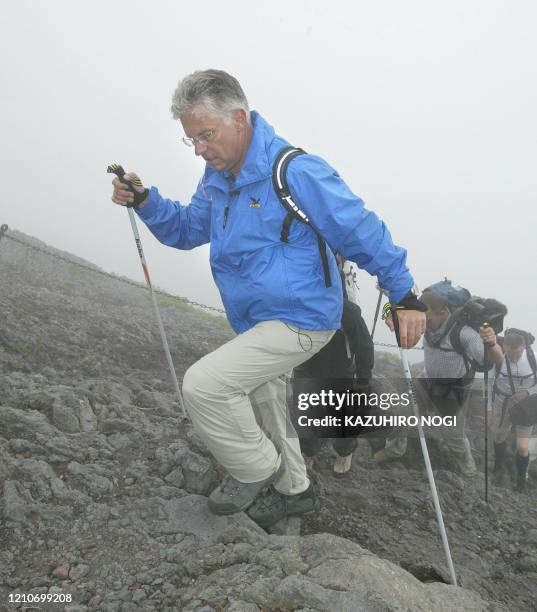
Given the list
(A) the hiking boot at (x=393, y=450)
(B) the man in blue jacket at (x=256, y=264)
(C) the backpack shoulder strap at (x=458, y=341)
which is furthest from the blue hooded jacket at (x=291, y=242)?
(A) the hiking boot at (x=393, y=450)

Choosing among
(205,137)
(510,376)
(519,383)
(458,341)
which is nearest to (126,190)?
(205,137)

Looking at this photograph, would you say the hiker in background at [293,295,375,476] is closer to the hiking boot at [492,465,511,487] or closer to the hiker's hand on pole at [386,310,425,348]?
the hiker's hand on pole at [386,310,425,348]

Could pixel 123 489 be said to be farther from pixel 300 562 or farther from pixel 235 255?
pixel 235 255

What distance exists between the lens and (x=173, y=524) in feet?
14.6

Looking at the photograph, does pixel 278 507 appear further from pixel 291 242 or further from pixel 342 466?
pixel 291 242

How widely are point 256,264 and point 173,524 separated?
8.42ft

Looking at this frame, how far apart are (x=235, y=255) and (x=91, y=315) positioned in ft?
29.9

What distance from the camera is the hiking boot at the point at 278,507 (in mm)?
4793

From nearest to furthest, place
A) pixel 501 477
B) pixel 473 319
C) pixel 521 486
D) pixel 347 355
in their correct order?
pixel 347 355 → pixel 473 319 → pixel 521 486 → pixel 501 477

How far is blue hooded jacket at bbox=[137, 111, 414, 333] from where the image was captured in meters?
3.91

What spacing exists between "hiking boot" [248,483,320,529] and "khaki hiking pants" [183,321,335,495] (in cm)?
66

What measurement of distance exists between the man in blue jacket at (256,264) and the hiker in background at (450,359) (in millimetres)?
3833

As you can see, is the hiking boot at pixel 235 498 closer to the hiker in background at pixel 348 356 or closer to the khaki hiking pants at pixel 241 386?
the khaki hiking pants at pixel 241 386

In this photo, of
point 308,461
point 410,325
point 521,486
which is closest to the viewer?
point 410,325
